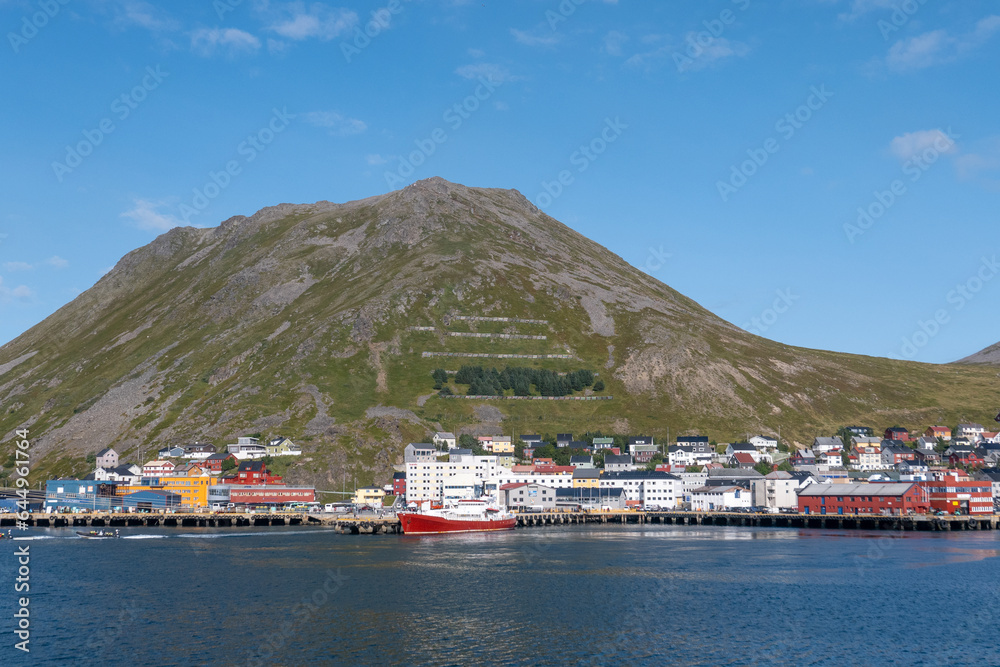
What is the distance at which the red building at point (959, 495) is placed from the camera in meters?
172

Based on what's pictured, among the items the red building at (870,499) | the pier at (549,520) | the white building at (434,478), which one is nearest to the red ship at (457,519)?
the pier at (549,520)

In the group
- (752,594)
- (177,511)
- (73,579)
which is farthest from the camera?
(177,511)

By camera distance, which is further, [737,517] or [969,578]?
[737,517]

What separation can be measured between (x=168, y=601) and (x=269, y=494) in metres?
125

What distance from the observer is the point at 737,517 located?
181 metres

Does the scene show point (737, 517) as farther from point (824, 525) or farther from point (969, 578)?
point (969, 578)

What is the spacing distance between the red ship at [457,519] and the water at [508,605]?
29.4 meters

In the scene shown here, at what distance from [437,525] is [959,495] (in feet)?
354

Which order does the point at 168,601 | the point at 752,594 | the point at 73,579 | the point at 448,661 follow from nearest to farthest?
the point at 448,661 → the point at 168,601 → the point at 752,594 → the point at 73,579

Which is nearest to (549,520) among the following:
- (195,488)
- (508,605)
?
(195,488)

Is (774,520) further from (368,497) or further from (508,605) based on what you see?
(508,605)

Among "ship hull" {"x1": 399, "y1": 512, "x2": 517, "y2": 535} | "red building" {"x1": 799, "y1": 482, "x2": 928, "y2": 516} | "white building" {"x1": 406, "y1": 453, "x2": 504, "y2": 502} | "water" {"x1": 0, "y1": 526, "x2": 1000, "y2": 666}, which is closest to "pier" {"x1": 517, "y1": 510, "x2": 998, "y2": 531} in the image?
"red building" {"x1": 799, "y1": 482, "x2": 928, "y2": 516}

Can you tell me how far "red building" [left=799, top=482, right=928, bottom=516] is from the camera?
169875 mm

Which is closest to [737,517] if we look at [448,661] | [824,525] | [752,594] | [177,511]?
[824,525]
